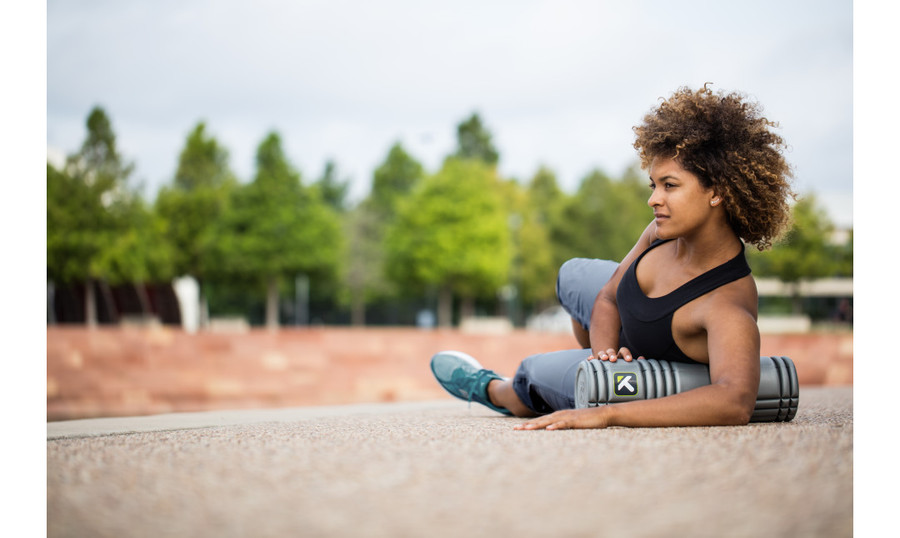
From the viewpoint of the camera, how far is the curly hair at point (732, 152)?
241cm

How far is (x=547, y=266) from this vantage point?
33.9 meters

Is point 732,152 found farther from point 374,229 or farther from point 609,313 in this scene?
point 374,229

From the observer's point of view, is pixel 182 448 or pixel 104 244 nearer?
pixel 182 448

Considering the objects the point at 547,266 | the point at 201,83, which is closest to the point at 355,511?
the point at 201,83

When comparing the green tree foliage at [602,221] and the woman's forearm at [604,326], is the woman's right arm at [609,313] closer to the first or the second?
the woman's forearm at [604,326]

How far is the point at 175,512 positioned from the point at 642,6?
13.6 feet

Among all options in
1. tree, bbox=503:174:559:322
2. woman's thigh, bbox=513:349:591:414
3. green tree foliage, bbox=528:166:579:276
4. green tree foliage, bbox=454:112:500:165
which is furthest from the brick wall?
green tree foliage, bbox=454:112:500:165

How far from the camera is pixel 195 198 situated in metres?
31.2

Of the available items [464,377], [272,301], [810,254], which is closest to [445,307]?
[272,301]

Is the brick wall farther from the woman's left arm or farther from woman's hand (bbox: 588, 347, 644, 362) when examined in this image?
the woman's left arm

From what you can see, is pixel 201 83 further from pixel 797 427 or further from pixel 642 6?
pixel 797 427

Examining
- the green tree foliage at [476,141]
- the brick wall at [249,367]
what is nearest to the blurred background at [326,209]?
the brick wall at [249,367]
